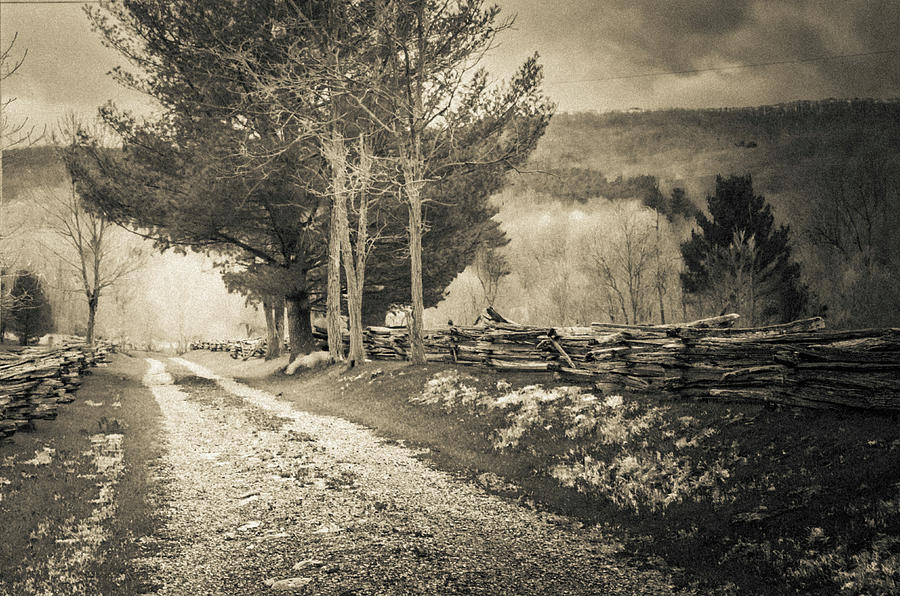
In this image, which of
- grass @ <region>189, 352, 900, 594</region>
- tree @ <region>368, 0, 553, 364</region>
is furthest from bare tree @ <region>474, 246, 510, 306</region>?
grass @ <region>189, 352, 900, 594</region>

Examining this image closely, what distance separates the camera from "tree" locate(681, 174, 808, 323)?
103 ft

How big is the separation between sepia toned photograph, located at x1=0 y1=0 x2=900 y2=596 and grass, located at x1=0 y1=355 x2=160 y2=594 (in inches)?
1.8

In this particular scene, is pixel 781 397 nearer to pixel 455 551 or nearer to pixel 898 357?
pixel 898 357

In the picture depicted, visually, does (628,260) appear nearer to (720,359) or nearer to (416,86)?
(416,86)

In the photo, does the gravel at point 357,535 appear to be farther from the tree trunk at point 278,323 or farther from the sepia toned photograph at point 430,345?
the tree trunk at point 278,323

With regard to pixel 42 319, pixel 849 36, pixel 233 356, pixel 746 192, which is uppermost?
pixel 849 36

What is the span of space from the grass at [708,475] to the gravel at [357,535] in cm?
57

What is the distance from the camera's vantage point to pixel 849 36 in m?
20.5

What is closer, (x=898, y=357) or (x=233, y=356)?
(x=898, y=357)

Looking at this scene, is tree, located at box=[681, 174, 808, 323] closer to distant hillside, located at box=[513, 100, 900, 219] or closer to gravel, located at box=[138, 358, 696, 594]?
distant hillside, located at box=[513, 100, 900, 219]

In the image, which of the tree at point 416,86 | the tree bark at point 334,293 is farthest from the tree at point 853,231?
the tree bark at point 334,293

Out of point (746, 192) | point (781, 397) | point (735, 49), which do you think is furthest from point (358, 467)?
point (735, 49)

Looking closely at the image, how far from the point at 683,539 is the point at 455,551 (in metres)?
2.14

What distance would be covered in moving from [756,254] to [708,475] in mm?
30236
